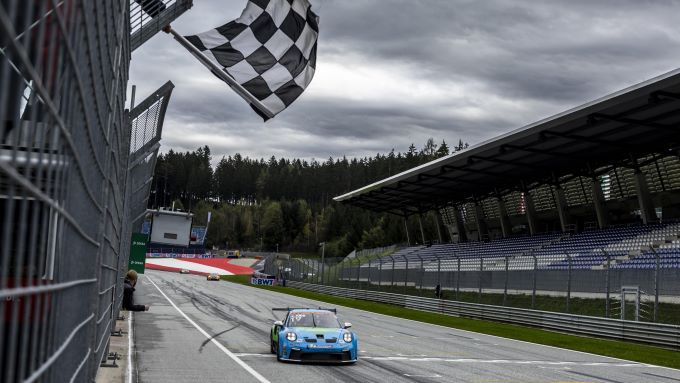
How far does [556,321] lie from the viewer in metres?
31.3

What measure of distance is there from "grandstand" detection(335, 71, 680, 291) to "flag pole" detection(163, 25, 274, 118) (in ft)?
65.3

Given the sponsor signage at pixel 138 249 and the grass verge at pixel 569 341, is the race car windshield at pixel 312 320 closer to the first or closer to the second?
the sponsor signage at pixel 138 249

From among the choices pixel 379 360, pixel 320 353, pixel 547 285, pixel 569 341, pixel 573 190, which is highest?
pixel 573 190

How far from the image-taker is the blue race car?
15.7 meters

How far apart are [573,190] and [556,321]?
83.0ft

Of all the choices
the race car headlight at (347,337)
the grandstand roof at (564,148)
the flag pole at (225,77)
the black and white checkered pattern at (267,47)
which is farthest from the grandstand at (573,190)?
the flag pole at (225,77)

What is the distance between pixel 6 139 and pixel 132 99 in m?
9.79

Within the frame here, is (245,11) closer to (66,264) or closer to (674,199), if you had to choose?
(66,264)

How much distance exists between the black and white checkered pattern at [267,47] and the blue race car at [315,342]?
7.01 m

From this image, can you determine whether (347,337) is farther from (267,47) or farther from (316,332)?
(267,47)

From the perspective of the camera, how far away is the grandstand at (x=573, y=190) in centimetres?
3484

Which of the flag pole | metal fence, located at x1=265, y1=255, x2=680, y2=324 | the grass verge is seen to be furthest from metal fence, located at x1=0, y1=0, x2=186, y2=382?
metal fence, located at x1=265, y1=255, x2=680, y2=324

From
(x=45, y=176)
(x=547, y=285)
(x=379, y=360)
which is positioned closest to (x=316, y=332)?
(x=379, y=360)

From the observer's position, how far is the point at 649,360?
20156 mm
